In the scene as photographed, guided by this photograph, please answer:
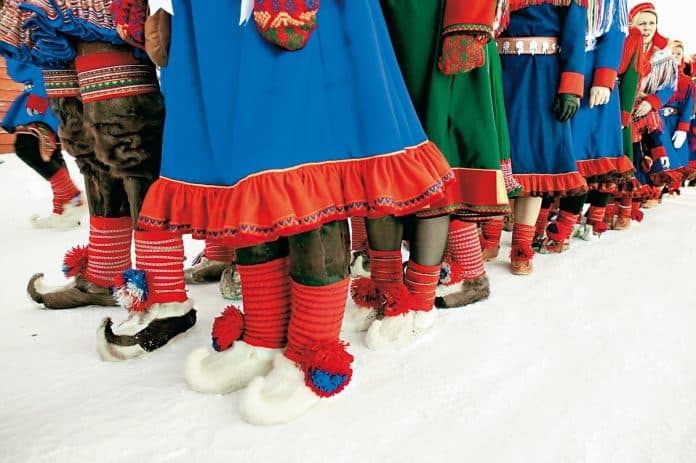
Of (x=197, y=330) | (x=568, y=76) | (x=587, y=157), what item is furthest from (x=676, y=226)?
(x=197, y=330)

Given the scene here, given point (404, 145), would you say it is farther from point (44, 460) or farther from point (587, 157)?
point (587, 157)

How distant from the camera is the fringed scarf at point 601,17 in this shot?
1.77 metres

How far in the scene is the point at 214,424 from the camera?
780 mm

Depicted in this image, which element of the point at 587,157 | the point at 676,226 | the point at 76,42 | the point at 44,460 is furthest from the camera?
the point at 676,226

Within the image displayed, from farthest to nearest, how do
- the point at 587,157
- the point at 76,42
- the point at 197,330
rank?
the point at 587,157
the point at 197,330
the point at 76,42

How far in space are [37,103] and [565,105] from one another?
2.38m

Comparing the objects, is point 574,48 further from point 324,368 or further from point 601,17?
point 324,368

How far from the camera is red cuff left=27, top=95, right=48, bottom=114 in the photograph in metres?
2.10

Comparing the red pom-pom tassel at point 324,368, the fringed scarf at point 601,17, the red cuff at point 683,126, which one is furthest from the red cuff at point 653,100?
the red pom-pom tassel at point 324,368

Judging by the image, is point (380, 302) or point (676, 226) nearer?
point (380, 302)

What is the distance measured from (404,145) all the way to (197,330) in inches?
A: 29.9

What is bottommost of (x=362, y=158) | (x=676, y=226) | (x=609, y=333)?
(x=676, y=226)

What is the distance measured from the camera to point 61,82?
109 cm

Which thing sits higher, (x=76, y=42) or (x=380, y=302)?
(x=76, y=42)
